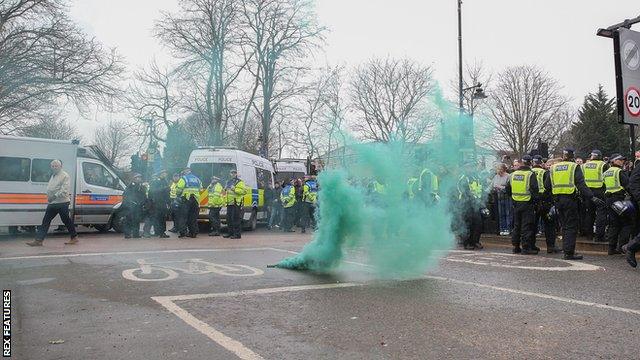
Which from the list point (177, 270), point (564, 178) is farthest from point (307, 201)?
point (177, 270)

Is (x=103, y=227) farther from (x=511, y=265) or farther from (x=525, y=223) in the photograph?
(x=511, y=265)

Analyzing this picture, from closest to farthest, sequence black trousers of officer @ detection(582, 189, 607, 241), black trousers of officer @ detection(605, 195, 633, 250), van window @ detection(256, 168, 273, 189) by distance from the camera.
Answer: black trousers of officer @ detection(605, 195, 633, 250), black trousers of officer @ detection(582, 189, 607, 241), van window @ detection(256, 168, 273, 189)

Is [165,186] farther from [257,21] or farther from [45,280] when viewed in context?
[257,21]

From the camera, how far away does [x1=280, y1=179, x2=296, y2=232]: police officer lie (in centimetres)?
1781

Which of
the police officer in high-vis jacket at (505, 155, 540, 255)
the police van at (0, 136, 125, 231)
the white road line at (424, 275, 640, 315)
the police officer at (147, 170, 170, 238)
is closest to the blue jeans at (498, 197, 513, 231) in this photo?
the police officer in high-vis jacket at (505, 155, 540, 255)

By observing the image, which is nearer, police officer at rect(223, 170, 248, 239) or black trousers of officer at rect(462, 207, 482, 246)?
black trousers of officer at rect(462, 207, 482, 246)

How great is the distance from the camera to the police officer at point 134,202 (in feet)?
49.1

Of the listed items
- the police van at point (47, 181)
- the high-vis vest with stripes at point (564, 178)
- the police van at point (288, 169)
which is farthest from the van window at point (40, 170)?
the police van at point (288, 169)

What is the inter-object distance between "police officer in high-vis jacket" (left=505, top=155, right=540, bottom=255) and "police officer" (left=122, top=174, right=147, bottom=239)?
9994 mm

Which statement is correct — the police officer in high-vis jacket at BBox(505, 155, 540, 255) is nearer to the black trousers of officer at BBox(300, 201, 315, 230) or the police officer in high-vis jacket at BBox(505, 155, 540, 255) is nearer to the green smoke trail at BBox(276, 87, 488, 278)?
the green smoke trail at BBox(276, 87, 488, 278)

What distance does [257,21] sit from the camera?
32812mm

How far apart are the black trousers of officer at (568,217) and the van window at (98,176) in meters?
12.3

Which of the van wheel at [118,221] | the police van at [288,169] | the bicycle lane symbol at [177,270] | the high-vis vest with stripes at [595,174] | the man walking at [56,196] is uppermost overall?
the police van at [288,169]

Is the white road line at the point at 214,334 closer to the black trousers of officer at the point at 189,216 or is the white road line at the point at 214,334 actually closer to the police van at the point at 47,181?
the black trousers of officer at the point at 189,216
